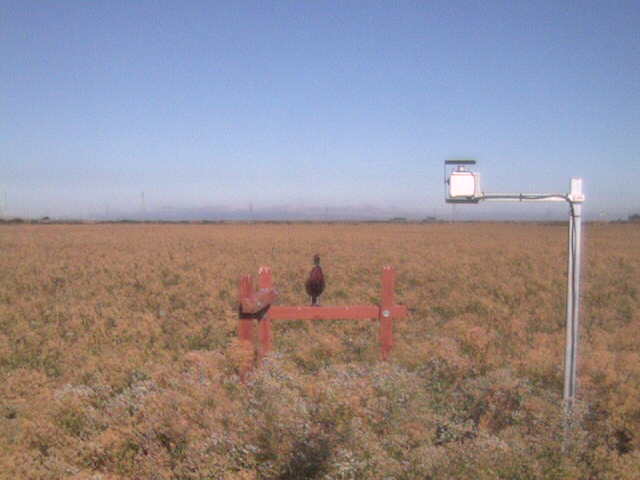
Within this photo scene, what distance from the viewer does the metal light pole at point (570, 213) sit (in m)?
3.22

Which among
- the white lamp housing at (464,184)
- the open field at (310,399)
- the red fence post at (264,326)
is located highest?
the white lamp housing at (464,184)

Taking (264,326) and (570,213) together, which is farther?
(264,326)

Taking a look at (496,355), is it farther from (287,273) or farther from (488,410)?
(287,273)

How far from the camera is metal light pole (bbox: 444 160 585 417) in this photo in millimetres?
3223

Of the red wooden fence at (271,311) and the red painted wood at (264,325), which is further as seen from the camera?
the red painted wood at (264,325)

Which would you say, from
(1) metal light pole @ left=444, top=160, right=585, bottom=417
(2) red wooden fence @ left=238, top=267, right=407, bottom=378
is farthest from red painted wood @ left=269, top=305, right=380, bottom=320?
(1) metal light pole @ left=444, top=160, right=585, bottom=417

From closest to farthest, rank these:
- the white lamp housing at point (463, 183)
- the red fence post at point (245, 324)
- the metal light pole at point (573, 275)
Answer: the metal light pole at point (573, 275) → the white lamp housing at point (463, 183) → the red fence post at point (245, 324)

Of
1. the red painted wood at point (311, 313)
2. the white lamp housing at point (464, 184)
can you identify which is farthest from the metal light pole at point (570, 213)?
the red painted wood at point (311, 313)

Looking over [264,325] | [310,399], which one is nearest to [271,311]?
[264,325]

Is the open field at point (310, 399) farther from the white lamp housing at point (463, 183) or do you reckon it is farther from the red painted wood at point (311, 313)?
the white lamp housing at point (463, 183)

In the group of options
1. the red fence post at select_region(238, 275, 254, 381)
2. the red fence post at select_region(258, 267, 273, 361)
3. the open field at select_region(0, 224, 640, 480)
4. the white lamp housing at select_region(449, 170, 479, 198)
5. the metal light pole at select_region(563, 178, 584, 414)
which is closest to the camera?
the open field at select_region(0, 224, 640, 480)

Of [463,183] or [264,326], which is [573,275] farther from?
[264,326]

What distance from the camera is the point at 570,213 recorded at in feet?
10.8

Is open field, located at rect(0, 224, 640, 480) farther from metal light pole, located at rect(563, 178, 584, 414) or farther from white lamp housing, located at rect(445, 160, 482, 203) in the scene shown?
white lamp housing, located at rect(445, 160, 482, 203)
